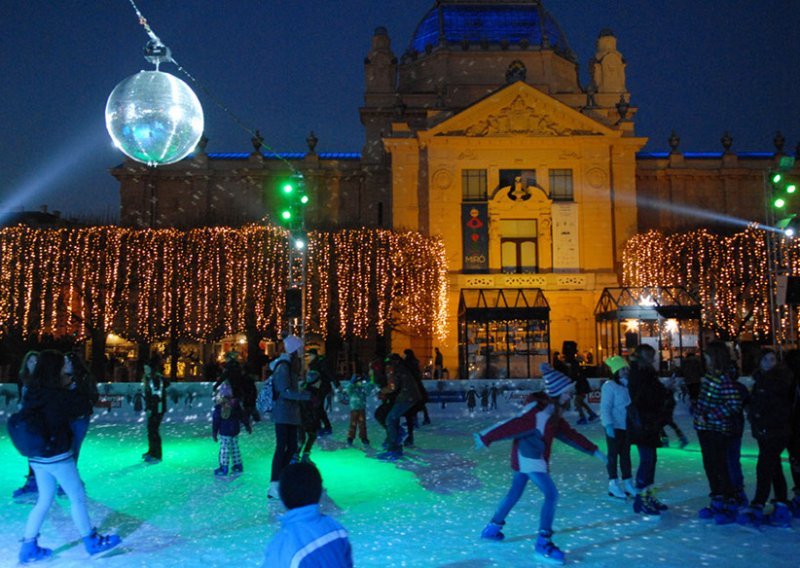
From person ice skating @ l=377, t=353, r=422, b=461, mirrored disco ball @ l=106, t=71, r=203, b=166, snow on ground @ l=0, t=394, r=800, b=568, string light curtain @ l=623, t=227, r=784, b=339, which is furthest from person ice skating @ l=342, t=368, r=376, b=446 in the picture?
string light curtain @ l=623, t=227, r=784, b=339

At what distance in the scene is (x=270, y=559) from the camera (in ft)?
9.52

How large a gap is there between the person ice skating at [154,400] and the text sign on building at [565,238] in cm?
2529

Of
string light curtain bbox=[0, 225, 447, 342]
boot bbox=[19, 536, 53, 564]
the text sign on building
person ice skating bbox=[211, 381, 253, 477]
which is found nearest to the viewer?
boot bbox=[19, 536, 53, 564]

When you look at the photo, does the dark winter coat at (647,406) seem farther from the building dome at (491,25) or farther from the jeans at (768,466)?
the building dome at (491,25)

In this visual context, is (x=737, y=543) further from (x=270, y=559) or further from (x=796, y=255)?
(x=796, y=255)

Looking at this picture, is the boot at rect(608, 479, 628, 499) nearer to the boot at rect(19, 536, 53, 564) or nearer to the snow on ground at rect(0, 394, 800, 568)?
the snow on ground at rect(0, 394, 800, 568)

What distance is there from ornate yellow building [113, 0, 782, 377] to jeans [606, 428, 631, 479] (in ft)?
62.7

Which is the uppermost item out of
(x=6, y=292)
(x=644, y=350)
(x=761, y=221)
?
(x=761, y=221)

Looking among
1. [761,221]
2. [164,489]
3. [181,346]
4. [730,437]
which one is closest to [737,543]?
[730,437]

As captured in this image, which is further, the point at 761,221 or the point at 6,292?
the point at 761,221

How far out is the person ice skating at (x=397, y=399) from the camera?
430 inches

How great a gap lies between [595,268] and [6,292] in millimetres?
25722

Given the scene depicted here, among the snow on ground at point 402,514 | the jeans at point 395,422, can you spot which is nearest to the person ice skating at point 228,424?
the snow on ground at point 402,514

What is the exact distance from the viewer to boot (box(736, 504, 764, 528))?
22.5ft
